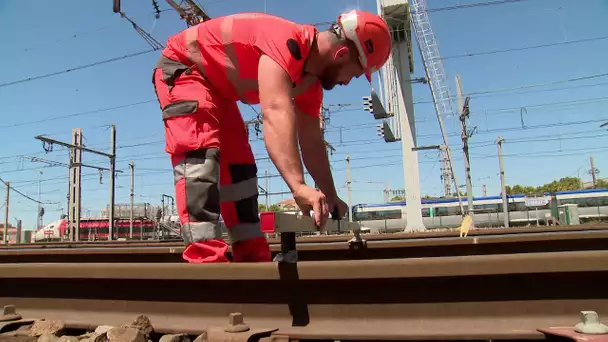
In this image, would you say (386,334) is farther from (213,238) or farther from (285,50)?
(285,50)

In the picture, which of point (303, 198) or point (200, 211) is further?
point (200, 211)

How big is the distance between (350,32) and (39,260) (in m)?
3.97

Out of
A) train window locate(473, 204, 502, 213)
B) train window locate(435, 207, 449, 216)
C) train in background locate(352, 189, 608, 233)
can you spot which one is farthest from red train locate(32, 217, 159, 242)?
train window locate(473, 204, 502, 213)

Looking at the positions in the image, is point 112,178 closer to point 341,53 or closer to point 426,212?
point 341,53

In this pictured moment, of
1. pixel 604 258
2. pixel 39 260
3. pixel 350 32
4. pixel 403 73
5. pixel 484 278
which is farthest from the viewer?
pixel 403 73

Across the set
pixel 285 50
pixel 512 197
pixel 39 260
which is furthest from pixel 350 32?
pixel 512 197

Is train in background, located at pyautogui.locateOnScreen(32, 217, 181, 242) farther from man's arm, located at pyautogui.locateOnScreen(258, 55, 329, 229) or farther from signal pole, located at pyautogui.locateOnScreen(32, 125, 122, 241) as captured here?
man's arm, located at pyautogui.locateOnScreen(258, 55, 329, 229)

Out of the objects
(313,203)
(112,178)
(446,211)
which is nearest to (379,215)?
(446,211)

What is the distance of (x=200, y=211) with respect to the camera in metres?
2.02

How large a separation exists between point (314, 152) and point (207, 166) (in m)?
0.78

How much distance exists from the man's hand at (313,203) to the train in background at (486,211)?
34915mm

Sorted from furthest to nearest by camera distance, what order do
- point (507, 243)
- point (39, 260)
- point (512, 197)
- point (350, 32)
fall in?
point (512, 197), point (39, 260), point (507, 243), point (350, 32)

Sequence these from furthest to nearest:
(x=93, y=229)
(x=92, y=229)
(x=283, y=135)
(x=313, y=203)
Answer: (x=92, y=229), (x=93, y=229), (x=283, y=135), (x=313, y=203)

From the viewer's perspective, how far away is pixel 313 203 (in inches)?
66.7
